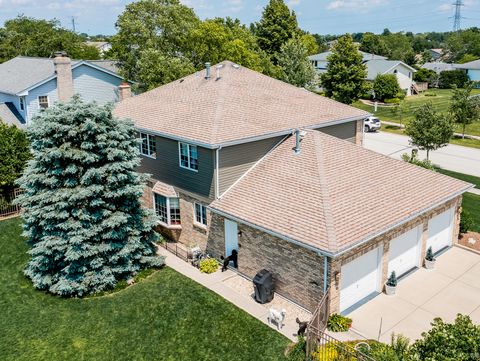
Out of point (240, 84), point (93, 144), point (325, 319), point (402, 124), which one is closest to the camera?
point (325, 319)

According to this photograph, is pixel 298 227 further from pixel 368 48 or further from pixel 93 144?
pixel 368 48

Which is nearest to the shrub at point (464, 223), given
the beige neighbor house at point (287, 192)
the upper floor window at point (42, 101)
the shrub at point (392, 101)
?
the beige neighbor house at point (287, 192)

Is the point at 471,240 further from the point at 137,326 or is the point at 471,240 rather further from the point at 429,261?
the point at 137,326

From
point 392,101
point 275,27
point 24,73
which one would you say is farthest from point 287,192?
point 392,101

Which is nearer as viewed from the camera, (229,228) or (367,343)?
(367,343)

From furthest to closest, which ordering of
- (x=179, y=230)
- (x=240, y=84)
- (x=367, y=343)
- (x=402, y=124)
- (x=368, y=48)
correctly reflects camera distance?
(x=368, y=48) → (x=402, y=124) → (x=240, y=84) → (x=179, y=230) → (x=367, y=343)

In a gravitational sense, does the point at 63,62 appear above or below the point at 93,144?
above

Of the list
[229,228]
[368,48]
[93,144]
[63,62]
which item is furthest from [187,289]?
[368,48]
